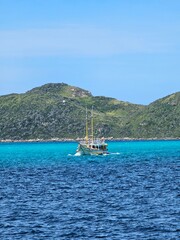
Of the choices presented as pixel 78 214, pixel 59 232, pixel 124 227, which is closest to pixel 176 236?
pixel 124 227

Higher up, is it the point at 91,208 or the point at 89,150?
the point at 89,150

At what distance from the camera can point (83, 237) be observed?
151 feet

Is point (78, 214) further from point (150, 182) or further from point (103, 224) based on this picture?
point (150, 182)

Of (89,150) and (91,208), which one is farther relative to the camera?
(89,150)

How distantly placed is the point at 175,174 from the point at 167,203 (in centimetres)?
3892

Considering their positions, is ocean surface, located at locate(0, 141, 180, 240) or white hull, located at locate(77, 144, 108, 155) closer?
ocean surface, located at locate(0, 141, 180, 240)

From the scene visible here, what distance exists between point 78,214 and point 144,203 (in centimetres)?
925

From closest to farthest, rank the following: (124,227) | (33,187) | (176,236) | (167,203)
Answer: (176,236) → (124,227) → (167,203) → (33,187)

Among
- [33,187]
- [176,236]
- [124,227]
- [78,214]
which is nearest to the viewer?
[176,236]

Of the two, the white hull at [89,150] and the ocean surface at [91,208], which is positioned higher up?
the white hull at [89,150]

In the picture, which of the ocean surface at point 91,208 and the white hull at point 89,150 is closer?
the ocean surface at point 91,208

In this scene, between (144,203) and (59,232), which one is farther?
(144,203)

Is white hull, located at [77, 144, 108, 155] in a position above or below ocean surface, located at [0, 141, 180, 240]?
above

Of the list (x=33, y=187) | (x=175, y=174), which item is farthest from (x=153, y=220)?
(x=175, y=174)
